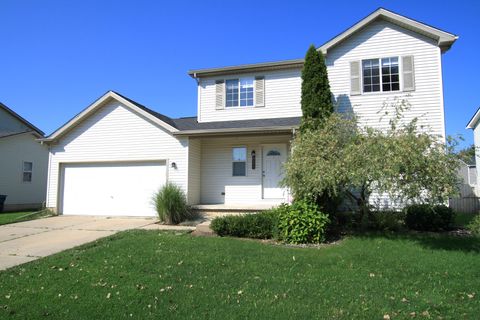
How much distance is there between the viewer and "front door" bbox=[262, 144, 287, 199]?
1409cm

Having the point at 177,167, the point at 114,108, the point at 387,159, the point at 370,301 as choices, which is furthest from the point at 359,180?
the point at 114,108

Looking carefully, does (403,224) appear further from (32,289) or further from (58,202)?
(58,202)

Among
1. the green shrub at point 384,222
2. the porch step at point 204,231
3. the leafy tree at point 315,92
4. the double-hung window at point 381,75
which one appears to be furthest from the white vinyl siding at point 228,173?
the green shrub at point 384,222

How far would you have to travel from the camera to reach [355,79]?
1345 cm

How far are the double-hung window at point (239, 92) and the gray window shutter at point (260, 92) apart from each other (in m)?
0.28

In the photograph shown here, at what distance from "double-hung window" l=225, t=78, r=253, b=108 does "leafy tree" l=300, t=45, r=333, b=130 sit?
139 inches

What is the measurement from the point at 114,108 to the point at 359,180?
11126mm

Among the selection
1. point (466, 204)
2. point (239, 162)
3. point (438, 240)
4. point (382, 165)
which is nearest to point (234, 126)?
point (239, 162)

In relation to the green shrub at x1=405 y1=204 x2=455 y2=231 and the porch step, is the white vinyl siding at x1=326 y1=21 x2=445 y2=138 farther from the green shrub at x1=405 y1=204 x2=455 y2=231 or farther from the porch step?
the porch step

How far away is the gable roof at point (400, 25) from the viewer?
40.8 feet

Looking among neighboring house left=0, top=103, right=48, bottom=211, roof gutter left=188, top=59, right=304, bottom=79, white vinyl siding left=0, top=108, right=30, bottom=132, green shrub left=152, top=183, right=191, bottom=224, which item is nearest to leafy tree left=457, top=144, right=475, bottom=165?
roof gutter left=188, top=59, right=304, bottom=79

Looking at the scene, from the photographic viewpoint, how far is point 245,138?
14.6 meters

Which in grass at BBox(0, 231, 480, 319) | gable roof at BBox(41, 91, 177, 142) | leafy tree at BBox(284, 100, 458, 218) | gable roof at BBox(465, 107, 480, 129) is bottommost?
grass at BBox(0, 231, 480, 319)

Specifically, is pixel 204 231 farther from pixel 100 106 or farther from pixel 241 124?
pixel 100 106
